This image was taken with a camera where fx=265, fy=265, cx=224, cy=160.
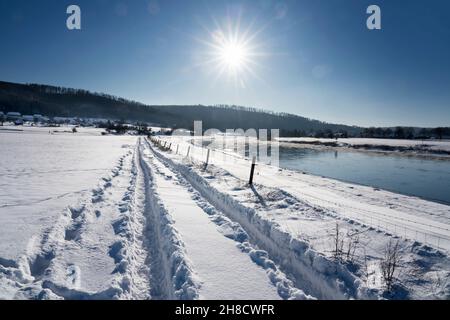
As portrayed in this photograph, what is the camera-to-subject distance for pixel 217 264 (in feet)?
17.7

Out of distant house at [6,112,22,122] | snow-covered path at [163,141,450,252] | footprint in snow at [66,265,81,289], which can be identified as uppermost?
Answer: distant house at [6,112,22,122]

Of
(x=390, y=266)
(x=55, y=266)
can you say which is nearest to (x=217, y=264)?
(x=55, y=266)

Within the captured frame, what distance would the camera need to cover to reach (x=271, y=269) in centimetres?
517

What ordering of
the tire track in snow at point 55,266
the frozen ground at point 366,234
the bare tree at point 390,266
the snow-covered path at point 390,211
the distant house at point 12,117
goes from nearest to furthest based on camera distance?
the tire track in snow at point 55,266, the bare tree at point 390,266, the frozen ground at point 366,234, the snow-covered path at point 390,211, the distant house at point 12,117

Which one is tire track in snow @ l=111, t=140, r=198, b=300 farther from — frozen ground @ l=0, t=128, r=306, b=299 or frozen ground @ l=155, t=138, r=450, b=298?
frozen ground @ l=155, t=138, r=450, b=298

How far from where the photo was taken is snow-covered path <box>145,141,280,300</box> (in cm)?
449

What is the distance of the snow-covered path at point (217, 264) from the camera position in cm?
449

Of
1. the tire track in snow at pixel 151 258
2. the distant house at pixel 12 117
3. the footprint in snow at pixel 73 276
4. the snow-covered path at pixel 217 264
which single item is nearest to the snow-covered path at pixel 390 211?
the snow-covered path at pixel 217 264

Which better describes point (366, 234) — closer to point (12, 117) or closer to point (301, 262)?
point (301, 262)

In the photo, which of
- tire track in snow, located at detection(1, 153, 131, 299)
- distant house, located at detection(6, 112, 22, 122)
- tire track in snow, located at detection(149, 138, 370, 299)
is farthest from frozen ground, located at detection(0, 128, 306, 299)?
distant house, located at detection(6, 112, 22, 122)

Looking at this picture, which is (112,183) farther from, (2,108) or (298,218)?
(2,108)

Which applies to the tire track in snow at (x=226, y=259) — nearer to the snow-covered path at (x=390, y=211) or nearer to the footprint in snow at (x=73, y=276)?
the footprint in snow at (x=73, y=276)

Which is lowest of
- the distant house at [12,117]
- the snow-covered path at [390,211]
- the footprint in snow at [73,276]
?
the snow-covered path at [390,211]
